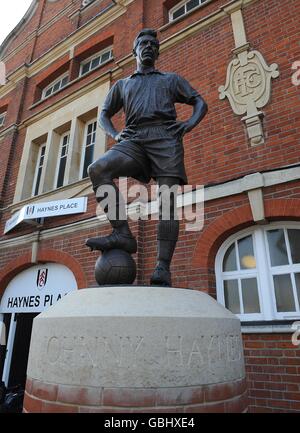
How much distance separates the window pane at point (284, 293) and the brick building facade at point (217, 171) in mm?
12

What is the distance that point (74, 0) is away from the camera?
957cm

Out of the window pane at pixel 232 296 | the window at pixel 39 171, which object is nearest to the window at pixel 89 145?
the window at pixel 39 171

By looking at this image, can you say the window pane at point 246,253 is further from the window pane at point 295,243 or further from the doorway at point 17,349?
the doorway at point 17,349

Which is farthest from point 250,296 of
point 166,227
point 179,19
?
point 179,19

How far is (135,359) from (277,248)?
313 centimetres

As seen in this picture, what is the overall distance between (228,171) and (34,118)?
603 cm

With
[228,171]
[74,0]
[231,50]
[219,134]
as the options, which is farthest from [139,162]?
[74,0]

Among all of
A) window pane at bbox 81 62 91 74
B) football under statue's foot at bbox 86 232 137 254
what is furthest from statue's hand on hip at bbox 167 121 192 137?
window pane at bbox 81 62 91 74

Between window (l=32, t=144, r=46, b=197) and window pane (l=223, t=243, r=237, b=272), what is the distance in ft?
16.6

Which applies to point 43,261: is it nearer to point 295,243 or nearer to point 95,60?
point 295,243

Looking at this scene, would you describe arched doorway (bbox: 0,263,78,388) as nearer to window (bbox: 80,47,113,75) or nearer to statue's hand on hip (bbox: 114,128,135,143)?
statue's hand on hip (bbox: 114,128,135,143)

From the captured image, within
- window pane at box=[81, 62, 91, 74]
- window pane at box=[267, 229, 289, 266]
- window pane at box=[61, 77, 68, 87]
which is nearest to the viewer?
window pane at box=[267, 229, 289, 266]

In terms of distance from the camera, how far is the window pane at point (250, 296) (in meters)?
4.15

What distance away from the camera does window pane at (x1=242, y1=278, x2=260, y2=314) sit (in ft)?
13.6
